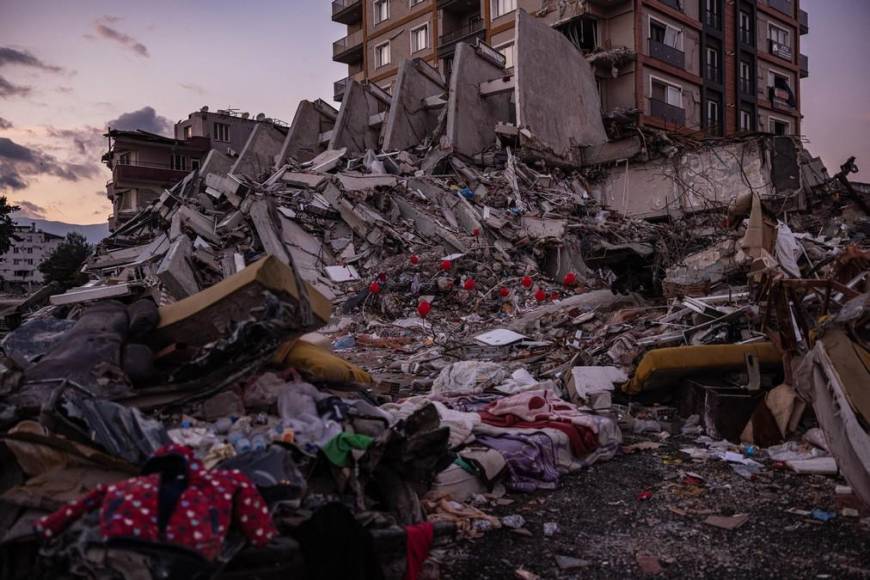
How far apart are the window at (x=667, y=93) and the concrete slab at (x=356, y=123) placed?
370 inches

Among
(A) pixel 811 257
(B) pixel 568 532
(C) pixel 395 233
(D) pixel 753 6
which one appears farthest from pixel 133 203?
(B) pixel 568 532

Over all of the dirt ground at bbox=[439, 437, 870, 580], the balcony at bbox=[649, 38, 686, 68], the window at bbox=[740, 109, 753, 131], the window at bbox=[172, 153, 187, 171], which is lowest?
the dirt ground at bbox=[439, 437, 870, 580]

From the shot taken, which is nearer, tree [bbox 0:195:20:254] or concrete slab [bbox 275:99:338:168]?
concrete slab [bbox 275:99:338:168]

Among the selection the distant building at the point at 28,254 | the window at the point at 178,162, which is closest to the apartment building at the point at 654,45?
the window at the point at 178,162

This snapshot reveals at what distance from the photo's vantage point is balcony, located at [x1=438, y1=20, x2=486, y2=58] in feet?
82.0

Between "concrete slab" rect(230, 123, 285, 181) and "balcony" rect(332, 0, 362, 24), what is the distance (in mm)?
11585

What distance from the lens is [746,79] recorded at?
1057 inches

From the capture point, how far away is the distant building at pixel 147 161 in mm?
32969

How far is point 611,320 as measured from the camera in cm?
850

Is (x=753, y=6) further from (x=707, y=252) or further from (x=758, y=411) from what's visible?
(x=758, y=411)

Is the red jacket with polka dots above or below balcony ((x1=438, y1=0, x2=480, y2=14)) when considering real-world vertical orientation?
below

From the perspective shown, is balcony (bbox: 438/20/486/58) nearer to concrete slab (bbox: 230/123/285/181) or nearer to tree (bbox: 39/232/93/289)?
concrete slab (bbox: 230/123/285/181)

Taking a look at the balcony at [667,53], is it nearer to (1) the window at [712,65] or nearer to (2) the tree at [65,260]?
(1) the window at [712,65]

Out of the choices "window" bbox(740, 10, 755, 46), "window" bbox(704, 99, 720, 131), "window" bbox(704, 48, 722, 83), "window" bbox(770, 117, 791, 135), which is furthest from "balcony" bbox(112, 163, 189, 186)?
"window" bbox(770, 117, 791, 135)
